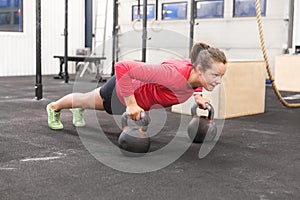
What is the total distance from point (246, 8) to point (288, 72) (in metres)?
1.26

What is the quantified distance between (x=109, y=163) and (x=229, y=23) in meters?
4.99

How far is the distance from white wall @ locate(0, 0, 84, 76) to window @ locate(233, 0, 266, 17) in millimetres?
3037

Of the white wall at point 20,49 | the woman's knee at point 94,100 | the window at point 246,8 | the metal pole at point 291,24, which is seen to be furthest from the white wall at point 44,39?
the woman's knee at point 94,100

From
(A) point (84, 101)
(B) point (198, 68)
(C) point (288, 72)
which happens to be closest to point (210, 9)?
(C) point (288, 72)

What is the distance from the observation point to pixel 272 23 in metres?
5.93

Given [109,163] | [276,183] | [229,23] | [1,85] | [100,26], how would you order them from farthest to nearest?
[100,26] < [229,23] < [1,85] < [109,163] < [276,183]

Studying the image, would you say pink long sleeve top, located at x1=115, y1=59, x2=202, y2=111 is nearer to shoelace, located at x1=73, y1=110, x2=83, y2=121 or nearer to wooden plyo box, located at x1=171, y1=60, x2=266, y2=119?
shoelace, located at x1=73, y1=110, x2=83, y2=121

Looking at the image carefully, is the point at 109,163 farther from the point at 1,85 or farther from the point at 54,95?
the point at 1,85

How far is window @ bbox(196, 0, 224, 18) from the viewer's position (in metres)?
6.47

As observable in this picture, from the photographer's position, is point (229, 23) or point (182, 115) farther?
point (229, 23)

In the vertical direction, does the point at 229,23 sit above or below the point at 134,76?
above

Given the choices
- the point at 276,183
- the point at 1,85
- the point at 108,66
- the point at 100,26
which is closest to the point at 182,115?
the point at 276,183

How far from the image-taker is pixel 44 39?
23.7 ft

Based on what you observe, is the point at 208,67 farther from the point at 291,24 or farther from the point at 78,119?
the point at 291,24
